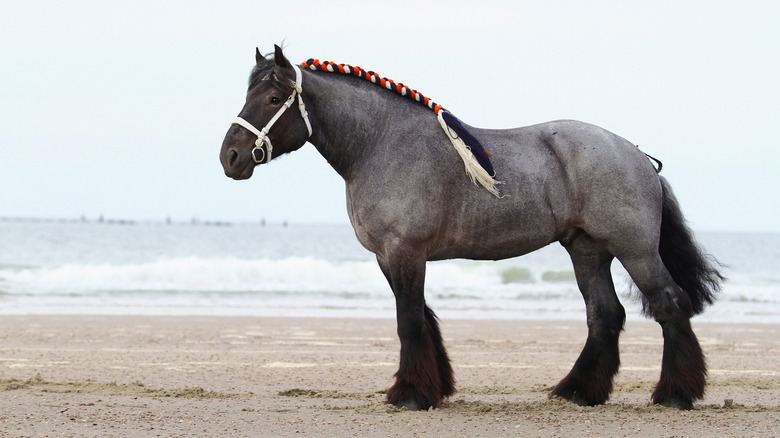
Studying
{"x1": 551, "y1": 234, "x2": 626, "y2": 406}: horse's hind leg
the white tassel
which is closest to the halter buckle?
the white tassel

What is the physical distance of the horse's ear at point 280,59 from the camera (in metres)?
5.29

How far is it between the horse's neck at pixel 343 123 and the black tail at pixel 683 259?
7.45 feet

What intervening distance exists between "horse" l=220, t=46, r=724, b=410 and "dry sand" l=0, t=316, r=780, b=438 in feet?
1.68

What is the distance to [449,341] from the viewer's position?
11.6m

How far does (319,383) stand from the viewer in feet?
24.5

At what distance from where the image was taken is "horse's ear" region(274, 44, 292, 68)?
5.29m

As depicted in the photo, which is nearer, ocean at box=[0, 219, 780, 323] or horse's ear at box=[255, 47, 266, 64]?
horse's ear at box=[255, 47, 266, 64]

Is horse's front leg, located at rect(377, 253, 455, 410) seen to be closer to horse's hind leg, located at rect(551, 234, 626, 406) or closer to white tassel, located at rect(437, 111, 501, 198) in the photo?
white tassel, located at rect(437, 111, 501, 198)

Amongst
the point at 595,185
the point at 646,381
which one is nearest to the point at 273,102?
the point at 595,185

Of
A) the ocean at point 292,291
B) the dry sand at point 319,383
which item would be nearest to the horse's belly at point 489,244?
the dry sand at point 319,383

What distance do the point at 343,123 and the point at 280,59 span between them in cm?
64

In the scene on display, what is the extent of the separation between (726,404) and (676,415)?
69 centimetres

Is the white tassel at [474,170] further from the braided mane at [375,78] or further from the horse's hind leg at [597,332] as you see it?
the horse's hind leg at [597,332]

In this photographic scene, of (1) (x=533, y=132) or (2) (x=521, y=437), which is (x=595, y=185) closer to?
(1) (x=533, y=132)
